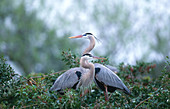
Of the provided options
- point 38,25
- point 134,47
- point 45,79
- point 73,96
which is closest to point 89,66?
point 45,79

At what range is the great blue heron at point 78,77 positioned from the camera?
17.0 feet

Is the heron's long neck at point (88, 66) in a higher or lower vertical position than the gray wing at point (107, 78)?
higher

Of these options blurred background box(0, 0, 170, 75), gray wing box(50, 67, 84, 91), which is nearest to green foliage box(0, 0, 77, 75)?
blurred background box(0, 0, 170, 75)

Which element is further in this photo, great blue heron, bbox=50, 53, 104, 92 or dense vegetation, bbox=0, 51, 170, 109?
great blue heron, bbox=50, 53, 104, 92

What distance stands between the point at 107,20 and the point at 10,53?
5980 mm

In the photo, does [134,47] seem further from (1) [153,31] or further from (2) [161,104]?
(2) [161,104]

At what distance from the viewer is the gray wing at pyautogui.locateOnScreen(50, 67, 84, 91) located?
530cm

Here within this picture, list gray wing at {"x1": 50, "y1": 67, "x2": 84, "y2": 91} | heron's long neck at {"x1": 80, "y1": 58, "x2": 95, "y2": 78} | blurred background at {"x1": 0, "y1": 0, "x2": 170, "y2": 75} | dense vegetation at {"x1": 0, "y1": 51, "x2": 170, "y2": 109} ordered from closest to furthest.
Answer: dense vegetation at {"x1": 0, "y1": 51, "x2": 170, "y2": 109}, heron's long neck at {"x1": 80, "y1": 58, "x2": 95, "y2": 78}, gray wing at {"x1": 50, "y1": 67, "x2": 84, "y2": 91}, blurred background at {"x1": 0, "y1": 0, "x2": 170, "y2": 75}

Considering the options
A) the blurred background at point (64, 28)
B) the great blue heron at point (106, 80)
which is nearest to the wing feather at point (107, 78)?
the great blue heron at point (106, 80)

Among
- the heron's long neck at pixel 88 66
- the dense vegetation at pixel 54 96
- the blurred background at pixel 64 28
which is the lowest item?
the dense vegetation at pixel 54 96

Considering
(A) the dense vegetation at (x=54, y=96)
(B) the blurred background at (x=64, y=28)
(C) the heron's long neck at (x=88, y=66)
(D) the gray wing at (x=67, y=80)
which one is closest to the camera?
(A) the dense vegetation at (x=54, y=96)

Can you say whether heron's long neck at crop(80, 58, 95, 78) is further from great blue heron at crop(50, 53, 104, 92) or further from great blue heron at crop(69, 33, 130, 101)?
great blue heron at crop(69, 33, 130, 101)

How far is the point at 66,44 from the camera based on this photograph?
15891 mm

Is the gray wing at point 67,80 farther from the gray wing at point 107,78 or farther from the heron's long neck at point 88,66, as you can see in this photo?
the gray wing at point 107,78
